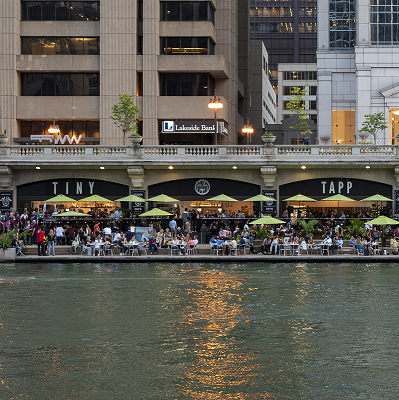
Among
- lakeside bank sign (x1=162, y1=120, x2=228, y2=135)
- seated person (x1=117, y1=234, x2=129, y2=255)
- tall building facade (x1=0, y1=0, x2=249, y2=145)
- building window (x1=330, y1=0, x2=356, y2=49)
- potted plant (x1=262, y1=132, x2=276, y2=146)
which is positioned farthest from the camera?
building window (x1=330, y1=0, x2=356, y2=49)

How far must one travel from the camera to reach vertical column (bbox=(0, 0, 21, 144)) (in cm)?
6044

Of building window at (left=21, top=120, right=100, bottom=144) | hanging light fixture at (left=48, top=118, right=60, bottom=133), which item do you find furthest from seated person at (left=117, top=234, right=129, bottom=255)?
building window at (left=21, top=120, right=100, bottom=144)

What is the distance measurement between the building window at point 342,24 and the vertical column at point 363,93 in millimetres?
5781

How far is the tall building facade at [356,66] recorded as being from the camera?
226 feet

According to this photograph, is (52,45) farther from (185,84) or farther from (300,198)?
(300,198)

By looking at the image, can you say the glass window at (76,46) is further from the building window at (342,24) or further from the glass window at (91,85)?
the building window at (342,24)

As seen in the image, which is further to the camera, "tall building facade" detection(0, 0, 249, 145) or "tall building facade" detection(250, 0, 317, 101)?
"tall building facade" detection(250, 0, 317, 101)

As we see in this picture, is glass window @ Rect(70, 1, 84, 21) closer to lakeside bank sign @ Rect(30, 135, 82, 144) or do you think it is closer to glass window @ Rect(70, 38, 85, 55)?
glass window @ Rect(70, 38, 85, 55)

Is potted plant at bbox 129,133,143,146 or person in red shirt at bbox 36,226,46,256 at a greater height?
potted plant at bbox 129,133,143,146

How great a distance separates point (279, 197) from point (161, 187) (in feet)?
30.0

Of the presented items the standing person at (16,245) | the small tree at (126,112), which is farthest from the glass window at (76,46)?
the standing person at (16,245)

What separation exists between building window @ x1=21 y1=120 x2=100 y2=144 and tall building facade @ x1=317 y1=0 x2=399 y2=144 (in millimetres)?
27310

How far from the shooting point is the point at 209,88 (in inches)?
2490

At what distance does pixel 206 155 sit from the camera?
4659 centimetres
